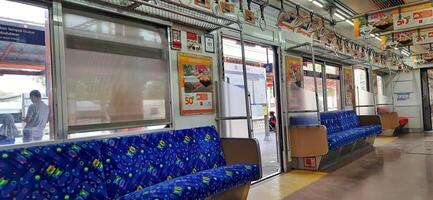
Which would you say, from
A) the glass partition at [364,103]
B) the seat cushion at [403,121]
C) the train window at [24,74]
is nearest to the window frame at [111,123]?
the train window at [24,74]

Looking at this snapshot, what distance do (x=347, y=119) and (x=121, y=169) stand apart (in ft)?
19.3

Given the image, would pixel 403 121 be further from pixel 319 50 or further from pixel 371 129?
pixel 319 50

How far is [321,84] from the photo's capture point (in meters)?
7.05

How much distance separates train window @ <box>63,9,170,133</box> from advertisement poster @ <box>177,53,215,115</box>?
0.21 meters

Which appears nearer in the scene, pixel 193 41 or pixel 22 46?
pixel 22 46

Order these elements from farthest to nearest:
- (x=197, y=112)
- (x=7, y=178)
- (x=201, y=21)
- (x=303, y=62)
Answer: (x=303, y=62) < (x=197, y=112) < (x=201, y=21) < (x=7, y=178)

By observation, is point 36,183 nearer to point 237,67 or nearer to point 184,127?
point 184,127

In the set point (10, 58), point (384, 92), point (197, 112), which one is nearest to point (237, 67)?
point (197, 112)

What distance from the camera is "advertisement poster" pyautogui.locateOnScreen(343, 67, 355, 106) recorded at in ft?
26.0

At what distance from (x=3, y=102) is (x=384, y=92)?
11.4m

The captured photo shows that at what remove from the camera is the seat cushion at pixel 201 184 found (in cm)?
229

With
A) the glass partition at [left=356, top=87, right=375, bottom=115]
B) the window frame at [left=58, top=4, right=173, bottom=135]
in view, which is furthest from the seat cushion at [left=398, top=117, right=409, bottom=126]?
the window frame at [left=58, top=4, right=173, bottom=135]

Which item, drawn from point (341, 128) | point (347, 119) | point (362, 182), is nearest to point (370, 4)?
point (341, 128)

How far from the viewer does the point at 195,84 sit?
3695 mm
